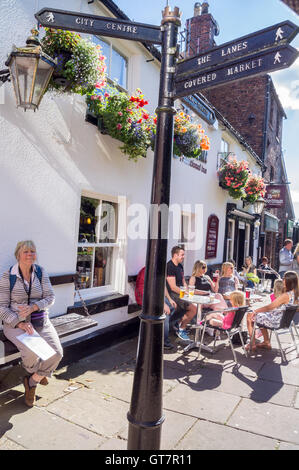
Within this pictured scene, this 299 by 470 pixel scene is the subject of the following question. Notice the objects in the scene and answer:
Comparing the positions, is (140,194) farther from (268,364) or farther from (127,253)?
(268,364)

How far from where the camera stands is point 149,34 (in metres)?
2.53

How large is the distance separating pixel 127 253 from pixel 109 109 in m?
2.39

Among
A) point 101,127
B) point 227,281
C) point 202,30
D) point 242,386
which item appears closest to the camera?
point 242,386

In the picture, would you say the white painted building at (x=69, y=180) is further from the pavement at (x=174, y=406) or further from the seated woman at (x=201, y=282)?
the seated woman at (x=201, y=282)

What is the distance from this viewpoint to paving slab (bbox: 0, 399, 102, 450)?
2857mm

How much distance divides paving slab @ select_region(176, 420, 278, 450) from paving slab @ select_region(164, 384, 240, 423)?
197mm

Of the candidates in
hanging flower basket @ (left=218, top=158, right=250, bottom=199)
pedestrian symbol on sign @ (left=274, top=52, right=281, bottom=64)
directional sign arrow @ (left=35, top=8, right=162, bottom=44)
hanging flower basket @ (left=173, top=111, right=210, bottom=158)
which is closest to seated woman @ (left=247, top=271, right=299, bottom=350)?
hanging flower basket @ (left=173, top=111, right=210, bottom=158)

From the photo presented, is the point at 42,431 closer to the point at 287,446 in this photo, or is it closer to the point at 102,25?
the point at 287,446

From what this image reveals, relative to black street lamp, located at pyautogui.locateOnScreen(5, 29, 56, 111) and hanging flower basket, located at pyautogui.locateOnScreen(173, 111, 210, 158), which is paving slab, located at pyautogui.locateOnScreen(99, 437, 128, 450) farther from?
hanging flower basket, located at pyautogui.locateOnScreen(173, 111, 210, 158)

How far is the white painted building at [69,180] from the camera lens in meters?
3.85

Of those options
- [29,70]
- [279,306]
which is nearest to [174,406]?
[279,306]

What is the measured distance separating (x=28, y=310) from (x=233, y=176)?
7.70m

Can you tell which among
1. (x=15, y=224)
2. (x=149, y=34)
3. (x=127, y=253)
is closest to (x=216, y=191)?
(x=127, y=253)

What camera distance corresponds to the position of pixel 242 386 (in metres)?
4.23
